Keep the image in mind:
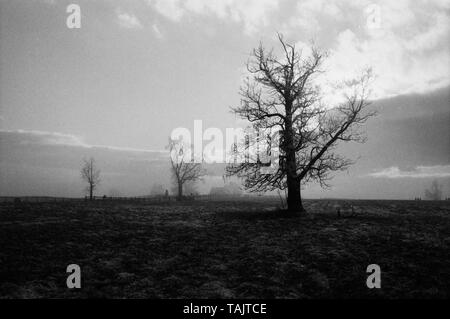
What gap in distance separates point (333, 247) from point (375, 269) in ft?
9.20

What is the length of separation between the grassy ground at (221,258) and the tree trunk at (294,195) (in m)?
4.41

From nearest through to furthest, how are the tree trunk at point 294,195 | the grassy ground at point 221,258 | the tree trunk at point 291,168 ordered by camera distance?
the grassy ground at point 221,258, the tree trunk at point 291,168, the tree trunk at point 294,195

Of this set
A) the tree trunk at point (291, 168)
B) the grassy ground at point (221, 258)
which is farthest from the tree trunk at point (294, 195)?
the grassy ground at point (221, 258)

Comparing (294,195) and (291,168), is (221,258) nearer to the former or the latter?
(291,168)

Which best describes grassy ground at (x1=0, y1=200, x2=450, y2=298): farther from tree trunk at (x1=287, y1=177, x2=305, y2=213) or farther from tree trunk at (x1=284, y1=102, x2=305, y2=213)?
tree trunk at (x1=284, y1=102, x2=305, y2=213)

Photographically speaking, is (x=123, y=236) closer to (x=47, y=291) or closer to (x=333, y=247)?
(x=47, y=291)

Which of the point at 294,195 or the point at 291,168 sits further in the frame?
the point at 294,195

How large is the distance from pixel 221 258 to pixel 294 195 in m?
12.2

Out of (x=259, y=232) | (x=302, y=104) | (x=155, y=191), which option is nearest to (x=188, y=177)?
(x=302, y=104)

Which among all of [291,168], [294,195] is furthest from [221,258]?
[294,195]

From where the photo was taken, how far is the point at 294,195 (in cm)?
2278

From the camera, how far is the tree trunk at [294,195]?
22.6m

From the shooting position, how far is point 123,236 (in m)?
14.8

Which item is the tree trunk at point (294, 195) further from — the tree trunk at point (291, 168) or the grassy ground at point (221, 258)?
the grassy ground at point (221, 258)
